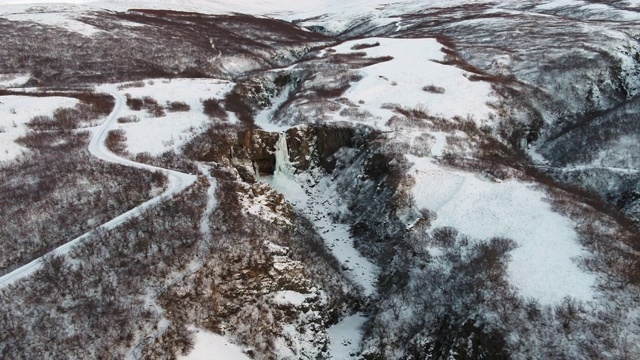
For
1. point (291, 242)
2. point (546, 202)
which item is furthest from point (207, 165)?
point (546, 202)

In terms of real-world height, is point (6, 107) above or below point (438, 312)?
above

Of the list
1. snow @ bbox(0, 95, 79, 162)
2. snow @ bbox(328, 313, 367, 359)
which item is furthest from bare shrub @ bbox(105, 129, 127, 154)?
snow @ bbox(328, 313, 367, 359)

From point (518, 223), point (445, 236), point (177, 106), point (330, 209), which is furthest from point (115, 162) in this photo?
point (518, 223)

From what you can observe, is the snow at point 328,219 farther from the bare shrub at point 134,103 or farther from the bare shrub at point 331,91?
the bare shrub at point 134,103

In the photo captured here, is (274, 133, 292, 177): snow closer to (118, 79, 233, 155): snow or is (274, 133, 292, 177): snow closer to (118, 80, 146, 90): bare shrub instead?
(118, 79, 233, 155): snow

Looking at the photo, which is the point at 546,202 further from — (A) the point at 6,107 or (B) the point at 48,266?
(A) the point at 6,107

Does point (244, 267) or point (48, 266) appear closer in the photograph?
point (48, 266)

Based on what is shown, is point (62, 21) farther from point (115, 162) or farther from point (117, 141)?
point (115, 162)
